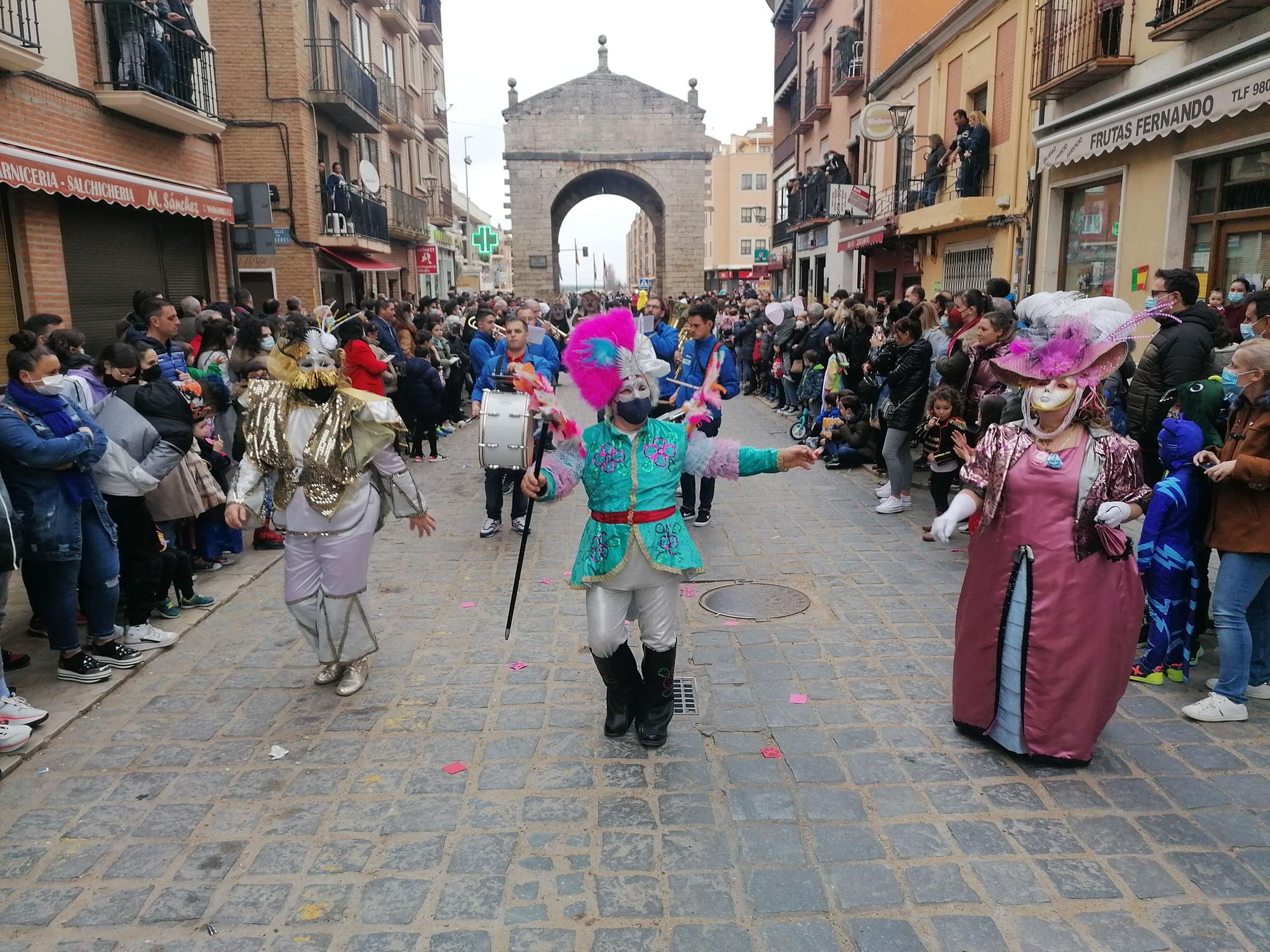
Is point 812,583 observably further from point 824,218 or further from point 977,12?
point 824,218

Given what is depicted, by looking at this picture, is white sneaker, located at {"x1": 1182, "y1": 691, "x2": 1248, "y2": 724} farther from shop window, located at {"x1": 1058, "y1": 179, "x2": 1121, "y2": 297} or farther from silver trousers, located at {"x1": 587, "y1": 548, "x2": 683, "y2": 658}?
shop window, located at {"x1": 1058, "y1": 179, "x2": 1121, "y2": 297}

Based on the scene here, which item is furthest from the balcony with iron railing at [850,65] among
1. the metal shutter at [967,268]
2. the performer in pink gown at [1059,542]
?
the performer in pink gown at [1059,542]

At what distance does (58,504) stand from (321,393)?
54.6 inches

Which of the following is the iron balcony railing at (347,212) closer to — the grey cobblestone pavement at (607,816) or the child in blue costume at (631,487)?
the grey cobblestone pavement at (607,816)

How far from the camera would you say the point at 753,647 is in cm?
516

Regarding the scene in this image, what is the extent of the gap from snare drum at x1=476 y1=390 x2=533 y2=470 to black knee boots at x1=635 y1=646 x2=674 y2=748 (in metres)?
2.66

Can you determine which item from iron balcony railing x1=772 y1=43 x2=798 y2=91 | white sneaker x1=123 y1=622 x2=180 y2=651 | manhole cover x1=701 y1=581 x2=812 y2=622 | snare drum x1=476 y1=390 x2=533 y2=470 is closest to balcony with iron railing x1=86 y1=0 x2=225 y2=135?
snare drum x1=476 y1=390 x2=533 y2=470

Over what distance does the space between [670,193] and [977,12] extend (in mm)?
29728

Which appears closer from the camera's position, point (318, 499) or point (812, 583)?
point (318, 499)

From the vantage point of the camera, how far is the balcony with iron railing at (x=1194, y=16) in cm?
826

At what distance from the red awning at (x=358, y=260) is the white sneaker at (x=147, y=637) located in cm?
1589

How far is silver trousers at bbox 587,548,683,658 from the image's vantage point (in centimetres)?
385

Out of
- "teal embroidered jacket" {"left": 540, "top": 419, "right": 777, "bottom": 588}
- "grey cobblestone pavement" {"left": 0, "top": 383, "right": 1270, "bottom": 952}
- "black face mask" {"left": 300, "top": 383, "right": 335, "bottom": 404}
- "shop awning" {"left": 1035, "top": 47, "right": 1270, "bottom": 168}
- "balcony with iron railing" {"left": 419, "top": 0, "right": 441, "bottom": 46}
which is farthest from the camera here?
"balcony with iron railing" {"left": 419, "top": 0, "right": 441, "bottom": 46}

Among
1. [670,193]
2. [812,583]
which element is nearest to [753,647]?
[812,583]
